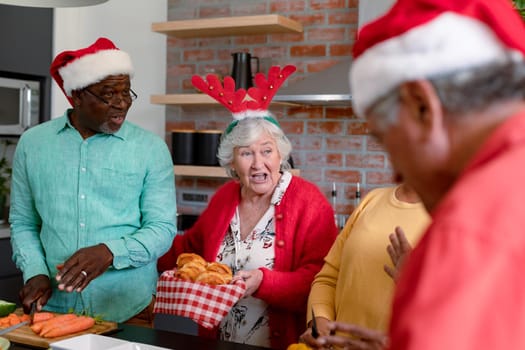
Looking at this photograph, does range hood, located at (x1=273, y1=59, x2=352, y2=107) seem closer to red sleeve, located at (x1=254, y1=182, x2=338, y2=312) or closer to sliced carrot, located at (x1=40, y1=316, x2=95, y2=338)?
red sleeve, located at (x1=254, y1=182, x2=338, y2=312)

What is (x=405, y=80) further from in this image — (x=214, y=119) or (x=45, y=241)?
(x=214, y=119)

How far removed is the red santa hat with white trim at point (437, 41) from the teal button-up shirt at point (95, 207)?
4.66ft

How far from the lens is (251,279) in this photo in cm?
188

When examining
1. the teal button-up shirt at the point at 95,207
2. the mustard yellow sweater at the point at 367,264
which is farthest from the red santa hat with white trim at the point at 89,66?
the mustard yellow sweater at the point at 367,264

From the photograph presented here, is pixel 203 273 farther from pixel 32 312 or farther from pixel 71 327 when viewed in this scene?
pixel 32 312

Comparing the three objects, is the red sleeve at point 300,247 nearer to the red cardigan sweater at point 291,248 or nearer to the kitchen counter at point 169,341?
the red cardigan sweater at point 291,248

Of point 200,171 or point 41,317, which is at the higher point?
point 200,171

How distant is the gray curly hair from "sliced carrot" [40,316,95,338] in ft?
2.34

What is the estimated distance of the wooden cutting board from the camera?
1.68m

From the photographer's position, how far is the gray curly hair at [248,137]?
85.4 inches

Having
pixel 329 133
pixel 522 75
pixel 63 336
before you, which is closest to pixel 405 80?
pixel 522 75

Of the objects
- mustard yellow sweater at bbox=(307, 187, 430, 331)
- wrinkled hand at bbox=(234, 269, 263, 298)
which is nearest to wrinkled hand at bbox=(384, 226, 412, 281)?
mustard yellow sweater at bbox=(307, 187, 430, 331)

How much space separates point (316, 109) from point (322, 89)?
0.48 meters

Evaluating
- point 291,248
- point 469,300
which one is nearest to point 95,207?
point 291,248
